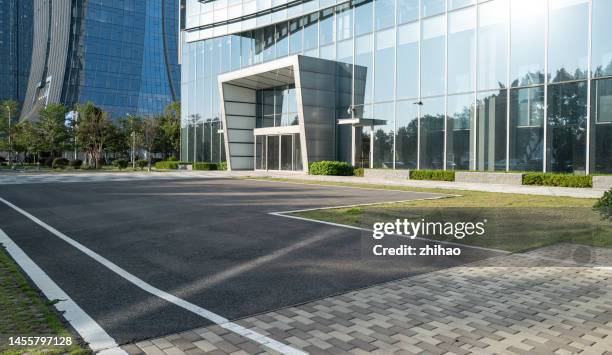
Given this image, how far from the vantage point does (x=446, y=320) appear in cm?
477

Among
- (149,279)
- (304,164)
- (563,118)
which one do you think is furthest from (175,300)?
(304,164)

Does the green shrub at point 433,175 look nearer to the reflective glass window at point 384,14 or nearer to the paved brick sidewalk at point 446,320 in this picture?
the reflective glass window at point 384,14

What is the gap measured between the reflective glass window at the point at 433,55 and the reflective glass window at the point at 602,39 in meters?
8.23

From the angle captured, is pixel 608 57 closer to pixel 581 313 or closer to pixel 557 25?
pixel 557 25

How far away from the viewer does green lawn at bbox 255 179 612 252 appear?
9.27 meters

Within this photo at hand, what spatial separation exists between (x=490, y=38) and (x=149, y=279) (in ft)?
83.6

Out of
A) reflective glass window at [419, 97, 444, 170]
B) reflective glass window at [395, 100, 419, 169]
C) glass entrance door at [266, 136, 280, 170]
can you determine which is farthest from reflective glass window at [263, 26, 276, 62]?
reflective glass window at [419, 97, 444, 170]

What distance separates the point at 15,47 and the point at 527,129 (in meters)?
169

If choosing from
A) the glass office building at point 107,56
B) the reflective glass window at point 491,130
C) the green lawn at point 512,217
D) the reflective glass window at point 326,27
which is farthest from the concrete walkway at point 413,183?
the glass office building at point 107,56

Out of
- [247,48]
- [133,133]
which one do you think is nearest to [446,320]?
[247,48]

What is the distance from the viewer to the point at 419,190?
20.6 meters

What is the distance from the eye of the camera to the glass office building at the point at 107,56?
106m

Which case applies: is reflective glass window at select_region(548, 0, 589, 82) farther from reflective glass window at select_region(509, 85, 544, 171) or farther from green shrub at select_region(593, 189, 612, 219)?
green shrub at select_region(593, 189, 612, 219)

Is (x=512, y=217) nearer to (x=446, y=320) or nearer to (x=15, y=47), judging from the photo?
(x=446, y=320)
